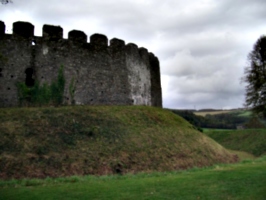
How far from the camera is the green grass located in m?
33.0

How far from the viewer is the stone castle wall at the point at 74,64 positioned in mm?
22562

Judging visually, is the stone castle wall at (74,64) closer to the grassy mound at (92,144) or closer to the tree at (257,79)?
the grassy mound at (92,144)

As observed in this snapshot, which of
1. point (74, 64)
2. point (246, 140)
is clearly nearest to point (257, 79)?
point (246, 140)

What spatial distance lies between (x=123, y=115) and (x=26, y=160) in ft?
29.1

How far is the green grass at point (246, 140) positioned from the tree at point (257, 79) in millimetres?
3033

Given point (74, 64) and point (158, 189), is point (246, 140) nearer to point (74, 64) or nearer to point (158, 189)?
point (74, 64)

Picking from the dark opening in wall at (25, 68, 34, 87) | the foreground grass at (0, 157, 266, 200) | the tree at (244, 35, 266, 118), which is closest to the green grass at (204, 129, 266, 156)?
the tree at (244, 35, 266, 118)

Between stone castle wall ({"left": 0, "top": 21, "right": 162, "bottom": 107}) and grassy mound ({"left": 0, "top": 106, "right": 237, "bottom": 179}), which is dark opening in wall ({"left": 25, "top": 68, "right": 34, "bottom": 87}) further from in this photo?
grassy mound ({"left": 0, "top": 106, "right": 237, "bottom": 179})

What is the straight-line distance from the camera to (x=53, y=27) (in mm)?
23547

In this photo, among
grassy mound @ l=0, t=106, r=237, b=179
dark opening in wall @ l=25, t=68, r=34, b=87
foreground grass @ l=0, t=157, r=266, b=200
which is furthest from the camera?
dark opening in wall @ l=25, t=68, r=34, b=87

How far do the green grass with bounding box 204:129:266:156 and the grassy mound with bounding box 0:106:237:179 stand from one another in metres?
10.6

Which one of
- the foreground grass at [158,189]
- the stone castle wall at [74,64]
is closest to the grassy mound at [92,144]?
the stone castle wall at [74,64]

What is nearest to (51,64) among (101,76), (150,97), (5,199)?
(101,76)

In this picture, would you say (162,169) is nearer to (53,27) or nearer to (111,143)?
(111,143)
